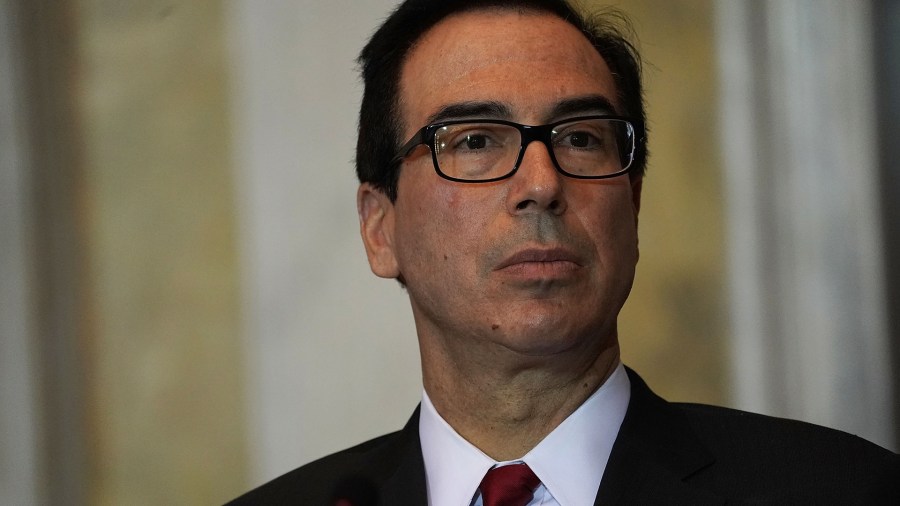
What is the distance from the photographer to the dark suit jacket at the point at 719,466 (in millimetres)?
1923

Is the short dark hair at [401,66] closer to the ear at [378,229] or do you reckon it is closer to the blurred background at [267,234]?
the ear at [378,229]

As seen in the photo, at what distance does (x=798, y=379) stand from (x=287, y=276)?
4.67 feet

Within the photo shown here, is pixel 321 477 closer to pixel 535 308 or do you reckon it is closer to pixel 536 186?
pixel 535 308

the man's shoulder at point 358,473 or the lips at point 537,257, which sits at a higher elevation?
the lips at point 537,257

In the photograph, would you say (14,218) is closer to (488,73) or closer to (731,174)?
(488,73)

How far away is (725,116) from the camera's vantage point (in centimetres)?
313

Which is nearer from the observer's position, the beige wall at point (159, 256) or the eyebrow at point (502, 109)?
the eyebrow at point (502, 109)

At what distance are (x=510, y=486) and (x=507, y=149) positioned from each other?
59 cm

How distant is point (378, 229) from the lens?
2385 mm

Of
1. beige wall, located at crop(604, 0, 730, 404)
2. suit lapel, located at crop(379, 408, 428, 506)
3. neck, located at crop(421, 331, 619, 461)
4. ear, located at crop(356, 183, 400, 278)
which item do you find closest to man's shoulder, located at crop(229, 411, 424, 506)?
suit lapel, located at crop(379, 408, 428, 506)

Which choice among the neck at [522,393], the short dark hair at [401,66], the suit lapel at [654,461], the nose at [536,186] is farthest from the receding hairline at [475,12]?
the suit lapel at [654,461]

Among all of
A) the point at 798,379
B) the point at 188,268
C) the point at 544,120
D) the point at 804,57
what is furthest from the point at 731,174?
the point at 188,268

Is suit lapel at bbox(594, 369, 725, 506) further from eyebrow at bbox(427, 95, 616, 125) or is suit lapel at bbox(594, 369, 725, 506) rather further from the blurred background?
the blurred background

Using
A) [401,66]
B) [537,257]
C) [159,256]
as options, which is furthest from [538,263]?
[159,256]
